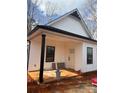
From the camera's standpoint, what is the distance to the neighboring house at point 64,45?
179 centimetres

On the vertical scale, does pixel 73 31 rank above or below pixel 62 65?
above

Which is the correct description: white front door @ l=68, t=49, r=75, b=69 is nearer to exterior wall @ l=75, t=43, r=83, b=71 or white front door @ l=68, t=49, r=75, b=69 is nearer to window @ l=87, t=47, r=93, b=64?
exterior wall @ l=75, t=43, r=83, b=71

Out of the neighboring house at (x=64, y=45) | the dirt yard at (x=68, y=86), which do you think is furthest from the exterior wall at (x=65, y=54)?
the dirt yard at (x=68, y=86)

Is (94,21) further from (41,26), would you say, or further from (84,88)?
(84,88)

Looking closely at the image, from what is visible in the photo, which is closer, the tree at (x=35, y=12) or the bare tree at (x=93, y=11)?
the tree at (x=35, y=12)

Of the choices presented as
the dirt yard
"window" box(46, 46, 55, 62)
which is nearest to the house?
"window" box(46, 46, 55, 62)

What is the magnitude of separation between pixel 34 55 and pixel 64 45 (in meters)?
0.38

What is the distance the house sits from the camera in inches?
70.5

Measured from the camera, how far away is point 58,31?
1.91 m

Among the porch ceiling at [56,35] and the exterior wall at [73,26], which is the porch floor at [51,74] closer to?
the porch ceiling at [56,35]

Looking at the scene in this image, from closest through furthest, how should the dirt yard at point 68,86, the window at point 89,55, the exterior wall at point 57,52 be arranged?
1. the dirt yard at point 68,86
2. the exterior wall at point 57,52
3. the window at point 89,55
